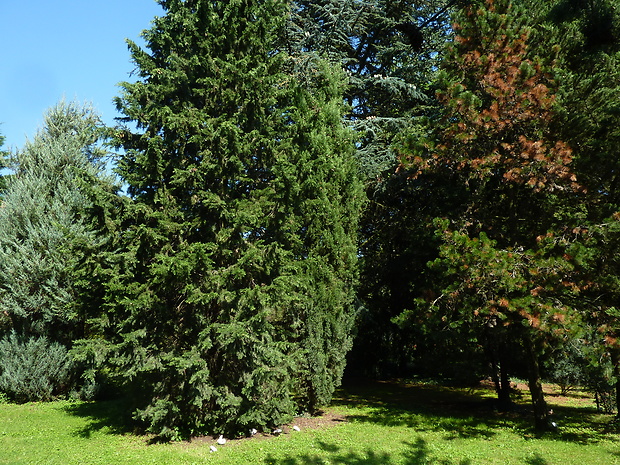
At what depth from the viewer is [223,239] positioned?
708 cm

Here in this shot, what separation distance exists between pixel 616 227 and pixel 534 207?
2.08 meters

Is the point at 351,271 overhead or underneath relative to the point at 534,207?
underneath

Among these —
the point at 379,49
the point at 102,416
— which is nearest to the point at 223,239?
the point at 102,416

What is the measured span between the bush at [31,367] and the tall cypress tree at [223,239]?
3.73 metres

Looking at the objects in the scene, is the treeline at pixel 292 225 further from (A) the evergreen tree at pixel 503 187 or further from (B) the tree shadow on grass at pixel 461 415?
(B) the tree shadow on grass at pixel 461 415

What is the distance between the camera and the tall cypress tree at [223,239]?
22.6 feet

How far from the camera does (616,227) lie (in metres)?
6.90

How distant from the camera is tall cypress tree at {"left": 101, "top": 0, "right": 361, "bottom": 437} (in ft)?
22.6

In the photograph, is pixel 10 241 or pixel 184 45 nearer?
pixel 184 45

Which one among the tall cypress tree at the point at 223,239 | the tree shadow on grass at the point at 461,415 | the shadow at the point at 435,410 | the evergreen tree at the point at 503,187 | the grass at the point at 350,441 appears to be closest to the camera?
the grass at the point at 350,441

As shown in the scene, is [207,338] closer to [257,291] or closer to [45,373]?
[257,291]

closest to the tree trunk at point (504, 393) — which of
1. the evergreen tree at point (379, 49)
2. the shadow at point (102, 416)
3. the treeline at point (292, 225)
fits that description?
the treeline at point (292, 225)

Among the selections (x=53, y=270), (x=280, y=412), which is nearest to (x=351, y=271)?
(x=280, y=412)

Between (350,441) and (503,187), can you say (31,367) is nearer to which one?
(350,441)
